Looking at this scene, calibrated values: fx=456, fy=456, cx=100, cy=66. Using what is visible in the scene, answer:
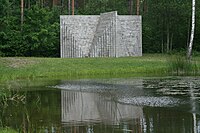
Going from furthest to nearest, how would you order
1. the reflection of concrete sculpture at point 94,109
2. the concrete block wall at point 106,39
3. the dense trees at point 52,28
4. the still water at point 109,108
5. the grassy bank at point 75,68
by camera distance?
the dense trees at point 52,28, the concrete block wall at point 106,39, the grassy bank at point 75,68, the reflection of concrete sculpture at point 94,109, the still water at point 109,108

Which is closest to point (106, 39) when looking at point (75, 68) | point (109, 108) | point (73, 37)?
point (73, 37)

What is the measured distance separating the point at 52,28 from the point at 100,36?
5.06 meters

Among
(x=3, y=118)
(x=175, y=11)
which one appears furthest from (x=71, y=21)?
(x=3, y=118)

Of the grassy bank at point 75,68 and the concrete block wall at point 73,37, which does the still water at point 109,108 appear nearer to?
the grassy bank at point 75,68

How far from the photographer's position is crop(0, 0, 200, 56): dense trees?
34.4 metres

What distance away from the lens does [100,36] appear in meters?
32.2

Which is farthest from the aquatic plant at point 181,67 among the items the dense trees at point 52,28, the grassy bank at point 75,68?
the dense trees at point 52,28

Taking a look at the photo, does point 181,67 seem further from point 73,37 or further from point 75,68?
point 73,37

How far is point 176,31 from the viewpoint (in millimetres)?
37281

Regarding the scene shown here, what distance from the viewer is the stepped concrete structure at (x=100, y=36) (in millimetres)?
31891

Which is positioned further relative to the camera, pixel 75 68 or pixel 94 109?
pixel 75 68

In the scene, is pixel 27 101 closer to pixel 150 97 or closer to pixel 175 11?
pixel 150 97

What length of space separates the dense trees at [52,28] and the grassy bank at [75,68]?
9.05 m

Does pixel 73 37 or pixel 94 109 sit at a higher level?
pixel 73 37
